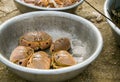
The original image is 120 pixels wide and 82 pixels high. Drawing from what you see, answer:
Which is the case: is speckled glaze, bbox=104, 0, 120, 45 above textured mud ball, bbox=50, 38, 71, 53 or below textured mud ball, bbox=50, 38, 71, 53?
above

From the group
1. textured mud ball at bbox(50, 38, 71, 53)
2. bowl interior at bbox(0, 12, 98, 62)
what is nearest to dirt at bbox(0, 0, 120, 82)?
bowl interior at bbox(0, 12, 98, 62)

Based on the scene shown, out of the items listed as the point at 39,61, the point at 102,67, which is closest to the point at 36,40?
the point at 39,61

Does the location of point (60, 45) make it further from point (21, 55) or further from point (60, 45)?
point (21, 55)

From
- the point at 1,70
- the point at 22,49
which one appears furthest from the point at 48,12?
the point at 1,70

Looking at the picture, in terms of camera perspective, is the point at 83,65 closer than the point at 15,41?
Yes

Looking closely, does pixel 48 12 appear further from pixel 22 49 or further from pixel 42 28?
pixel 22 49

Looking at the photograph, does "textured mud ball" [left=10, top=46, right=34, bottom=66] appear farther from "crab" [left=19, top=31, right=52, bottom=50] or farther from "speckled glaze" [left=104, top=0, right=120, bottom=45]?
"speckled glaze" [left=104, top=0, right=120, bottom=45]
